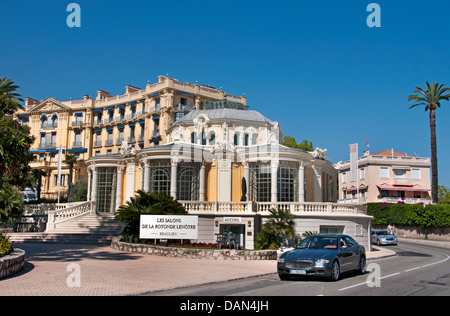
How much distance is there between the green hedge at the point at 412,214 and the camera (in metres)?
47.2

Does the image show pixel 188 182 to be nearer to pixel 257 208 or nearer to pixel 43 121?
pixel 257 208

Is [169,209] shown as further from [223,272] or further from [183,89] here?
[183,89]

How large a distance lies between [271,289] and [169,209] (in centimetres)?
1332

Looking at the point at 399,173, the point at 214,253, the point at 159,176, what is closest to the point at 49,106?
the point at 159,176

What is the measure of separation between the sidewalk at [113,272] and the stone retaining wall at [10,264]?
242 mm

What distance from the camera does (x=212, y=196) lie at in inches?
1361

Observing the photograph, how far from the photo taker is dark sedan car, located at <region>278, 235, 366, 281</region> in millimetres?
13320

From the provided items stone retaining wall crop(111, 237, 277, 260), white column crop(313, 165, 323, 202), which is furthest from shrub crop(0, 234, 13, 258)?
white column crop(313, 165, 323, 202)

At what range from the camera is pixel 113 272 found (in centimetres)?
1578

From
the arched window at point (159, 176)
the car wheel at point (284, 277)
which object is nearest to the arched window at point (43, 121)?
the arched window at point (159, 176)

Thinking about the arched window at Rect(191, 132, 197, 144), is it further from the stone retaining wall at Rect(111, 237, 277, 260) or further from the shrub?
the shrub

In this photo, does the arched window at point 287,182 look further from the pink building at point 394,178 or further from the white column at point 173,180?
the pink building at point 394,178

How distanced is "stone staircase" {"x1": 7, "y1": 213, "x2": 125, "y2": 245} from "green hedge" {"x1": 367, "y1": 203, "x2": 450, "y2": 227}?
33694 millimetres
